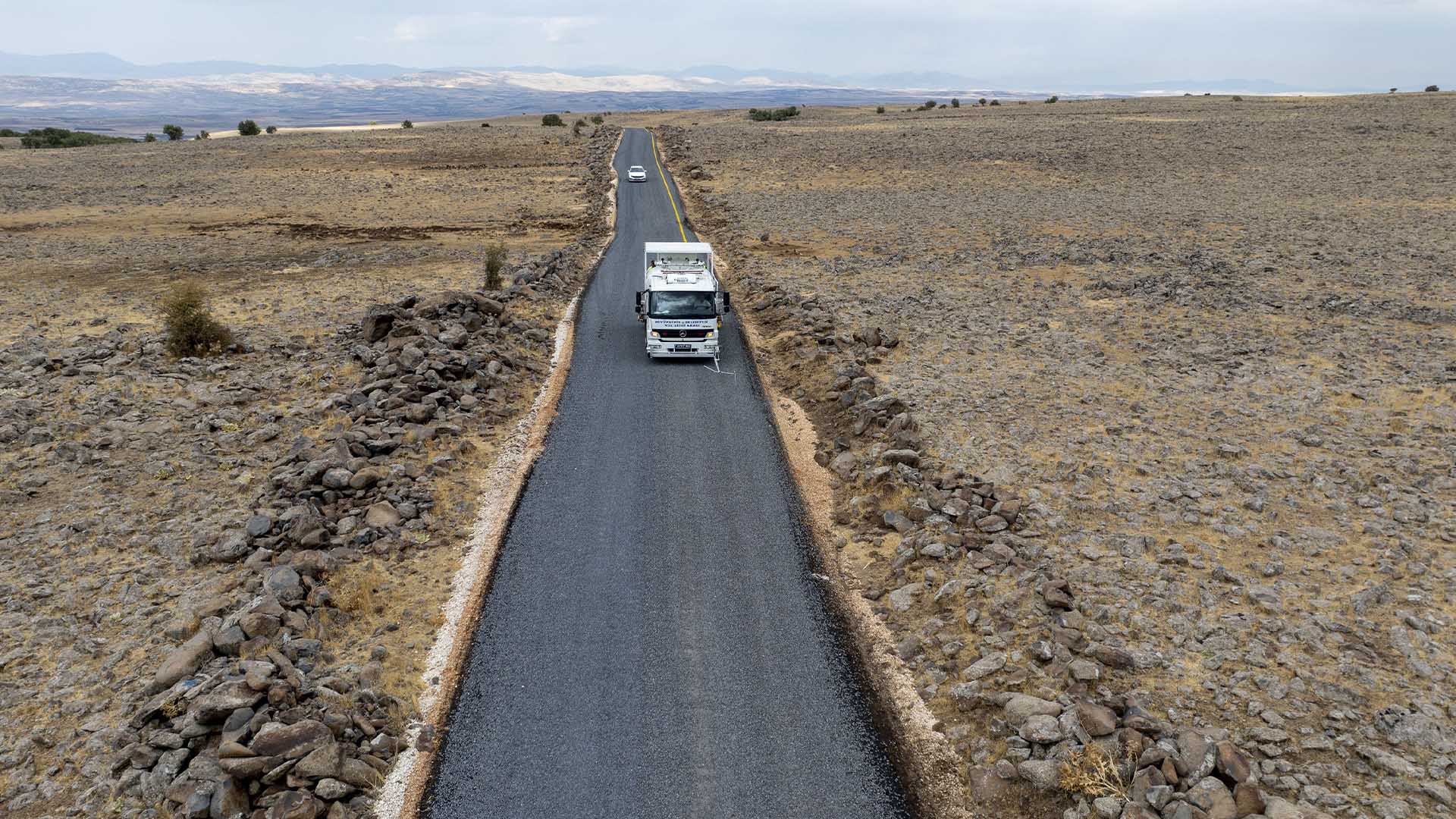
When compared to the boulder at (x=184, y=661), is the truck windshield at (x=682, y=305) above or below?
above

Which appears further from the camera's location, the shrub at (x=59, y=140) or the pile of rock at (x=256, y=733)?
the shrub at (x=59, y=140)

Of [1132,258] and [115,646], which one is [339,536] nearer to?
[115,646]

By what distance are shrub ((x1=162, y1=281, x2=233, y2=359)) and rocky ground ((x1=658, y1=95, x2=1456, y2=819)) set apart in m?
16.3

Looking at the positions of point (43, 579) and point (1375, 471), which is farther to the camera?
point (1375, 471)

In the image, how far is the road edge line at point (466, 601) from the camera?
9.46 m

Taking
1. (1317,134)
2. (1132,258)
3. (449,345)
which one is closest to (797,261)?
(1132,258)

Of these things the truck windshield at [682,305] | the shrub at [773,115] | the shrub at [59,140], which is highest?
the shrub at [773,115]

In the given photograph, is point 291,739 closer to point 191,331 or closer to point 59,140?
point 191,331

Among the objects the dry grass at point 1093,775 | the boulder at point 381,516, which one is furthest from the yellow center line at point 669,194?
the dry grass at point 1093,775

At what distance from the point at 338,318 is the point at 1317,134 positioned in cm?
7863

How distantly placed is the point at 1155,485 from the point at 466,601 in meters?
12.8

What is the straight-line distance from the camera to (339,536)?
46.7ft

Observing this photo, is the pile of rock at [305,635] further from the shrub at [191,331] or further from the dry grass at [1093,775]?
the dry grass at [1093,775]

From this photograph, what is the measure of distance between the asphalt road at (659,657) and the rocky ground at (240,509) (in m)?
1.34
